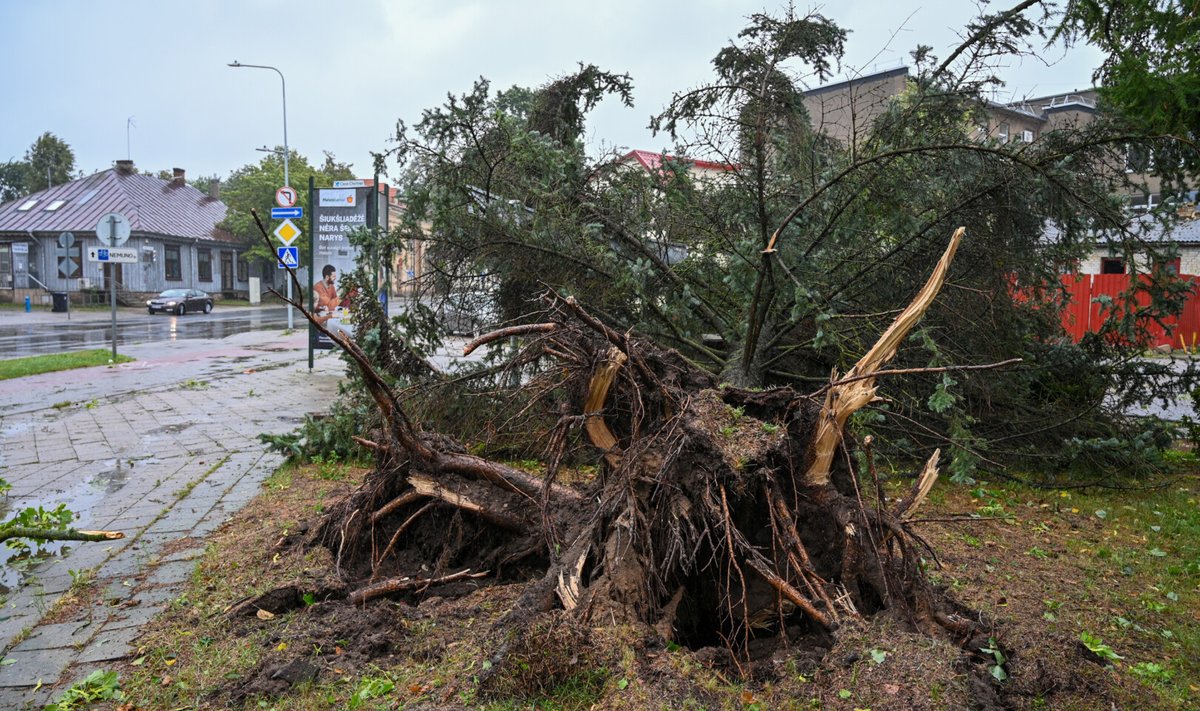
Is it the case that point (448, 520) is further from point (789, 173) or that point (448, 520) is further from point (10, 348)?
point (10, 348)

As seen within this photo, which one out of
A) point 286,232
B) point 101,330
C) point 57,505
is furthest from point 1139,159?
point 101,330

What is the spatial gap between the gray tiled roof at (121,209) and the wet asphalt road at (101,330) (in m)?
8.89

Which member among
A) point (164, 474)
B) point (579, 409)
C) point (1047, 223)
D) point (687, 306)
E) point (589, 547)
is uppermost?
point (1047, 223)

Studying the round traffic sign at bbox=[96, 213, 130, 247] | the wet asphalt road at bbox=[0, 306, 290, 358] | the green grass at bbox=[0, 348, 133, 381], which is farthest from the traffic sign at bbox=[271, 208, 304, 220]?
the wet asphalt road at bbox=[0, 306, 290, 358]

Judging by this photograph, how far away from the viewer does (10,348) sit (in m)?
17.3

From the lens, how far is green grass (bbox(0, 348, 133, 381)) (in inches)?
495

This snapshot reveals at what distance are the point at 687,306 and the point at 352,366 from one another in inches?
115

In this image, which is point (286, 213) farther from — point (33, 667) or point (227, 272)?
point (227, 272)

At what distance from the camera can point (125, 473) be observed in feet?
21.9

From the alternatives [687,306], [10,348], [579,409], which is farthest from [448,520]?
[10,348]

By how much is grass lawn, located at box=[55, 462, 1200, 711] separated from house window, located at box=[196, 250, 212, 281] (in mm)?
43575

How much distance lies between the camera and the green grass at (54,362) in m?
12.6

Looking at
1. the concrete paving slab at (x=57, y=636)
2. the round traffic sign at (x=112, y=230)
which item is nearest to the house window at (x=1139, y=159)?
the concrete paving slab at (x=57, y=636)

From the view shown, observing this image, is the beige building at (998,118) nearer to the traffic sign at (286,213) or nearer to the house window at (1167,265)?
the house window at (1167,265)
